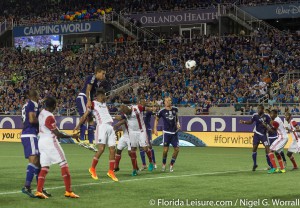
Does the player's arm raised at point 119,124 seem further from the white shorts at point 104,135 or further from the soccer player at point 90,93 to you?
the white shorts at point 104,135

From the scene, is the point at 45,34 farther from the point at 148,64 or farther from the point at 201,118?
the point at 201,118

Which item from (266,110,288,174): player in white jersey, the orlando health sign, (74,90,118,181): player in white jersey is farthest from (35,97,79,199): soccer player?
the orlando health sign

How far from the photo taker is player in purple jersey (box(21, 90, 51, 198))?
1312cm

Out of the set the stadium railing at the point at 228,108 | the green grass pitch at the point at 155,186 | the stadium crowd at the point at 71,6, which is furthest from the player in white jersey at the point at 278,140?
the stadium crowd at the point at 71,6

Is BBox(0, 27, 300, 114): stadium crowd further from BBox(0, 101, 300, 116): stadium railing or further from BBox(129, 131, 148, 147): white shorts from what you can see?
BBox(129, 131, 148, 147): white shorts

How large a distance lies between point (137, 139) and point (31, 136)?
18.5ft

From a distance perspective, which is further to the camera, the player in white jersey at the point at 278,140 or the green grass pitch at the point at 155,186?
the player in white jersey at the point at 278,140

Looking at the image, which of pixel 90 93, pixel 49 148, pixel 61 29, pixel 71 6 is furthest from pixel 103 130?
pixel 71 6

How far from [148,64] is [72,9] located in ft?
50.7

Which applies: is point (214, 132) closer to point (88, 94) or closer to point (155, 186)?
point (88, 94)

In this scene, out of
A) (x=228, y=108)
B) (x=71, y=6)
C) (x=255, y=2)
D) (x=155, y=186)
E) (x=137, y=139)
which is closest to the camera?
(x=155, y=186)

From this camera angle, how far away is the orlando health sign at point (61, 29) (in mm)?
56531

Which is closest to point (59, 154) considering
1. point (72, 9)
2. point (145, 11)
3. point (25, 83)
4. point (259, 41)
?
point (259, 41)

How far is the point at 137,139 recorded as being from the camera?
61.2ft
